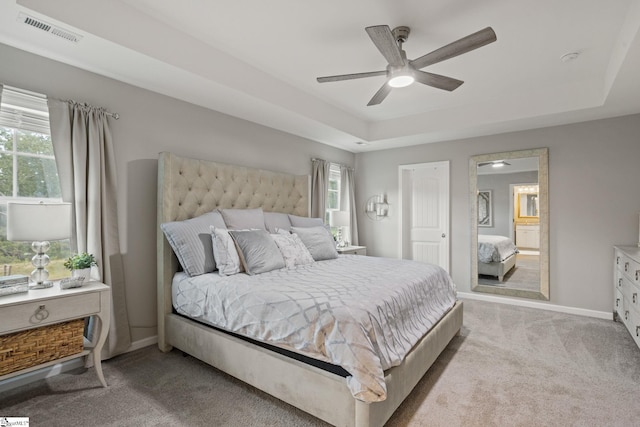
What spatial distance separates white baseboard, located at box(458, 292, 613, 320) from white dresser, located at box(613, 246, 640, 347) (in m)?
0.16

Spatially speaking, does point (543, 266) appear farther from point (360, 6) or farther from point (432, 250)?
point (360, 6)

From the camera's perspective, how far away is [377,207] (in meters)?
5.70

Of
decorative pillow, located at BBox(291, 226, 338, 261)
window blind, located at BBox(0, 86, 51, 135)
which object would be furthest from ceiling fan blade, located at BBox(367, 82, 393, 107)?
window blind, located at BBox(0, 86, 51, 135)

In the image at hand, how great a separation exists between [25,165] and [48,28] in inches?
40.7

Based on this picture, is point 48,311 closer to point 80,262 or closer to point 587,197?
point 80,262

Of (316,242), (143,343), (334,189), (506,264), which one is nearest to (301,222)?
(316,242)

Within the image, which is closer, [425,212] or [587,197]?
[587,197]

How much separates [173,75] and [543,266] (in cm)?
492

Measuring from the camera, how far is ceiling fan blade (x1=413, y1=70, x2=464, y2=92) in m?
2.54

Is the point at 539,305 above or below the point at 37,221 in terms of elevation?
below

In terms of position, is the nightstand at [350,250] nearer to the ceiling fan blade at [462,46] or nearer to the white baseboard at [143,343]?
the white baseboard at [143,343]

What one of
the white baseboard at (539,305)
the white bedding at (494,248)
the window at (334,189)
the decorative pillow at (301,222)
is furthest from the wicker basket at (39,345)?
the white bedding at (494,248)

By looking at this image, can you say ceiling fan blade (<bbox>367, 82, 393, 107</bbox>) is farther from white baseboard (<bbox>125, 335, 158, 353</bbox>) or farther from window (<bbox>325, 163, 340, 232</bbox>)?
white baseboard (<bbox>125, 335, 158, 353</bbox>)

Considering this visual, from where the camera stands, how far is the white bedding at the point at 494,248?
14.7 feet
